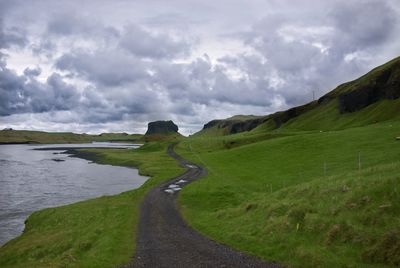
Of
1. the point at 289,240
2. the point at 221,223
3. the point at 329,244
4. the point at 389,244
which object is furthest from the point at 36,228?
the point at 389,244

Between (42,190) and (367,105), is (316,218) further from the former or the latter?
(367,105)

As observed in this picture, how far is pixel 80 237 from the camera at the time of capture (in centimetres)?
3450

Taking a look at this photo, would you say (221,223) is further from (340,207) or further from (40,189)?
(40,189)

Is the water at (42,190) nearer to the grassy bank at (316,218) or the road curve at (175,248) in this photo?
the road curve at (175,248)

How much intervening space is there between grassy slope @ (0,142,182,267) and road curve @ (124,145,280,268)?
1077 millimetres

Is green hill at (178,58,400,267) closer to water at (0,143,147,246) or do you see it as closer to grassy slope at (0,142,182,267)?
grassy slope at (0,142,182,267)

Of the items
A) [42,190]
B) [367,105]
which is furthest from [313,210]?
[367,105]

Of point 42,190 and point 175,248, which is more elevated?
point 175,248

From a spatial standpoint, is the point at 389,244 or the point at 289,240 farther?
the point at 289,240

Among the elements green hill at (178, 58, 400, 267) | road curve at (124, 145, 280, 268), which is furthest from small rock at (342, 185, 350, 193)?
road curve at (124, 145, 280, 268)

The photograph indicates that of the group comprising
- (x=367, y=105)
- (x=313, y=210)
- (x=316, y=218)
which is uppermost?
(x=367, y=105)

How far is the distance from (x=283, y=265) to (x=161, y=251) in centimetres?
857

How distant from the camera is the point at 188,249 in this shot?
26.8 meters

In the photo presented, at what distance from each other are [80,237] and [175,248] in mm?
11631
